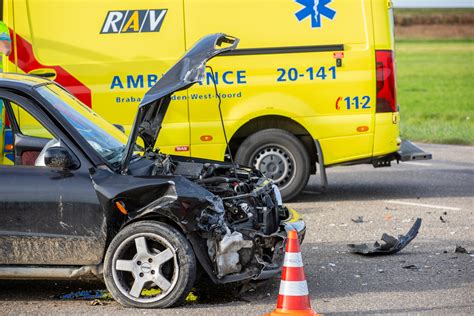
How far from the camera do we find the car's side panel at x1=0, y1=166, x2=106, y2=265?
7.07 meters

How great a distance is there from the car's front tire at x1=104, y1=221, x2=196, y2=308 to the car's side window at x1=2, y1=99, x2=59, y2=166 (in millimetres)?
830

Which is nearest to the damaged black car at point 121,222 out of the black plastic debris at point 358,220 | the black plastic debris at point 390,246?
the black plastic debris at point 390,246

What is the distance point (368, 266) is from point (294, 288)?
2036 millimetres

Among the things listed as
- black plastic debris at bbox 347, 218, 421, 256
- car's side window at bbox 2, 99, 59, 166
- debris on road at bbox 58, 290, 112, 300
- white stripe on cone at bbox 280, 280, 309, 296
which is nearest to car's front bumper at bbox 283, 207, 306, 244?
white stripe on cone at bbox 280, 280, 309, 296

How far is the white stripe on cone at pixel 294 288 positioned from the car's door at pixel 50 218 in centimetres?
132

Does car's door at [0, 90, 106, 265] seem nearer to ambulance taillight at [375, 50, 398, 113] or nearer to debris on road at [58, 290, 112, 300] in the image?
debris on road at [58, 290, 112, 300]

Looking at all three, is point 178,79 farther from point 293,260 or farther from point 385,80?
point 385,80

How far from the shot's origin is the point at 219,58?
1168 cm

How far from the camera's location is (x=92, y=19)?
11758mm

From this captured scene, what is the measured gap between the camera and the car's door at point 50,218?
7066mm

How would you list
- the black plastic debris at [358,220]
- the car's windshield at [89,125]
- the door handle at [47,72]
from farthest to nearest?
the door handle at [47,72] → the black plastic debris at [358,220] → the car's windshield at [89,125]

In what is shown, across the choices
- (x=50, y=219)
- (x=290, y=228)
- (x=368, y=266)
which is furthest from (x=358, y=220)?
(x=50, y=219)

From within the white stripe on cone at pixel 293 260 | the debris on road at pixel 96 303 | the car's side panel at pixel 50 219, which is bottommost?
the debris on road at pixel 96 303

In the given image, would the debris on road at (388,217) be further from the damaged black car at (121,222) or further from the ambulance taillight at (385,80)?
the damaged black car at (121,222)
